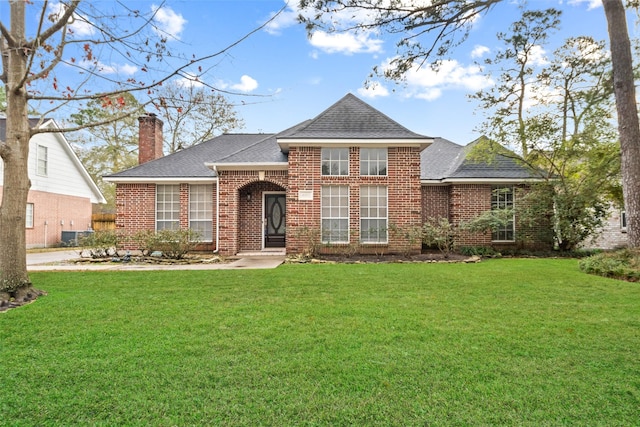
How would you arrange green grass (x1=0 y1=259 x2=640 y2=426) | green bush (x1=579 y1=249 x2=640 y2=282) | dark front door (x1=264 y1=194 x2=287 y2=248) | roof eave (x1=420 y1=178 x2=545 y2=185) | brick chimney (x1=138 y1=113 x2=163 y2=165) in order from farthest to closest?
brick chimney (x1=138 y1=113 x2=163 y2=165), dark front door (x1=264 y1=194 x2=287 y2=248), roof eave (x1=420 y1=178 x2=545 y2=185), green bush (x1=579 y1=249 x2=640 y2=282), green grass (x1=0 y1=259 x2=640 y2=426)

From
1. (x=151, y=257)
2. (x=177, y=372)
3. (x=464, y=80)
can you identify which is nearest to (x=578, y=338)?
(x=177, y=372)

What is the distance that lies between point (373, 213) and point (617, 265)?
6682 millimetres

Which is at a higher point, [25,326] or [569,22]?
[569,22]

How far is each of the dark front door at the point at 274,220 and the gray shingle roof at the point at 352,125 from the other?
274 cm

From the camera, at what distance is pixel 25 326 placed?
4.25 metres

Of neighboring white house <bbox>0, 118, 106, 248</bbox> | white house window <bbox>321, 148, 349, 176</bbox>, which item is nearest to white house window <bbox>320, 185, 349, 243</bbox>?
white house window <bbox>321, 148, 349, 176</bbox>

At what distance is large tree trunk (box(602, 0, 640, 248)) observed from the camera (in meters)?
8.80

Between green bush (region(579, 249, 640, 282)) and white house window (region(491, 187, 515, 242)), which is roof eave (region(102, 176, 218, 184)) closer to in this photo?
white house window (region(491, 187, 515, 242))

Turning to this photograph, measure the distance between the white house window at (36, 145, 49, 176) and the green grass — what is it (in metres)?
15.7

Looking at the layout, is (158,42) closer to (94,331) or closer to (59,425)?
(94,331)

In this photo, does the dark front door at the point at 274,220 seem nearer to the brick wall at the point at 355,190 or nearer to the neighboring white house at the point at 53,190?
the brick wall at the point at 355,190

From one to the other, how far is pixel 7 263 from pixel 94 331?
2955mm

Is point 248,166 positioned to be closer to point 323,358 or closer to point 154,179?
point 154,179

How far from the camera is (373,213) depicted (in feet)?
40.1
